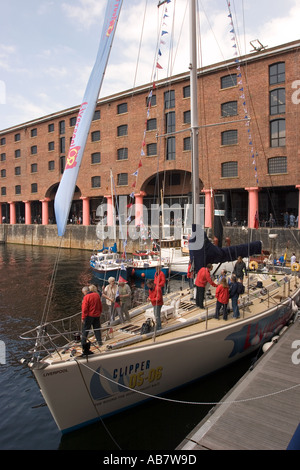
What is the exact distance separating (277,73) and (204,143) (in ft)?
28.4

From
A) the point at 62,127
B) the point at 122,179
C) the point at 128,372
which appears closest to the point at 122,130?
the point at 122,179

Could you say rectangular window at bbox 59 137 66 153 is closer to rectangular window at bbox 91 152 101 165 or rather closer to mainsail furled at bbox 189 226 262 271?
rectangular window at bbox 91 152 101 165

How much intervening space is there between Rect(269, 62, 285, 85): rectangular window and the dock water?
28381mm

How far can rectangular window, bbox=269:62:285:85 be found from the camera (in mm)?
30445

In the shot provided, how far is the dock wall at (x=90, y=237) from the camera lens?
91.0 ft

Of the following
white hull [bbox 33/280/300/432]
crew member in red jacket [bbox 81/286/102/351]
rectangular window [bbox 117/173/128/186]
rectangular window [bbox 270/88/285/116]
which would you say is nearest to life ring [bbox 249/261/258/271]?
white hull [bbox 33/280/300/432]

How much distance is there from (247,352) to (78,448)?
5.76 m

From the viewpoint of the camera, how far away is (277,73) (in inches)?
1209

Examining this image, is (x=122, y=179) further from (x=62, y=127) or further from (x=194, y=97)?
(x=194, y=97)

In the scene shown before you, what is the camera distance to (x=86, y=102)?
22.6 feet

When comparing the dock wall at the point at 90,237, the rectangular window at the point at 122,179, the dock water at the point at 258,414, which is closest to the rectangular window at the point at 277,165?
the dock wall at the point at 90,237

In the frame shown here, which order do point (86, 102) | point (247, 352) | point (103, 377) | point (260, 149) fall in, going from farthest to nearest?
point (260, 149)
point (247, 352)
point (103, 377)
point (86, 102)
